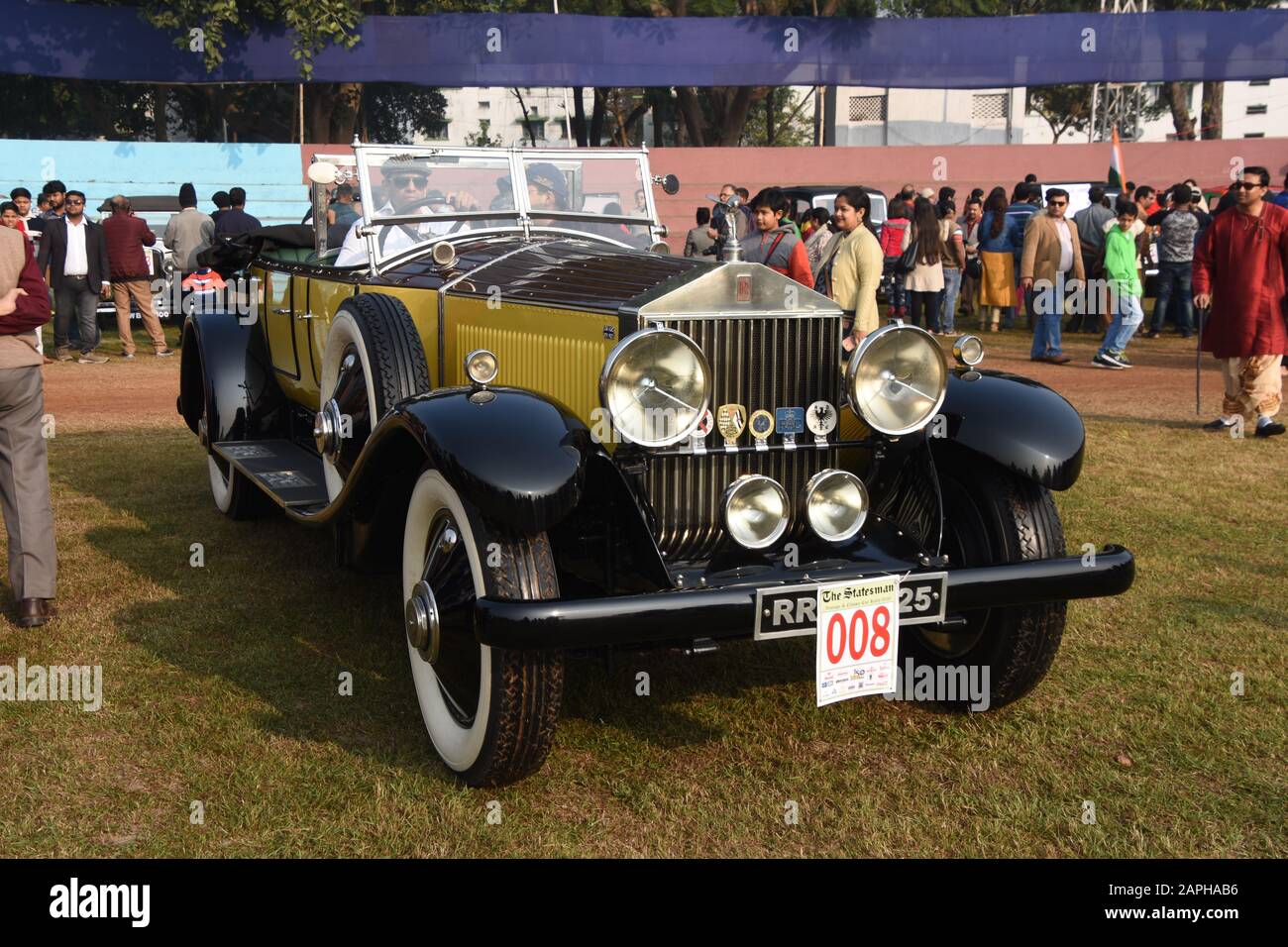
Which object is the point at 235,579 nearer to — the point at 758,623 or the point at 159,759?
the point at 159,759

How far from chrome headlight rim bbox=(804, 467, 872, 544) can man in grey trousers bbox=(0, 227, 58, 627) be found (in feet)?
10.2

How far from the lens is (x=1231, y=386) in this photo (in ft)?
29.2

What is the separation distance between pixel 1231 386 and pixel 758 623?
6.87 m

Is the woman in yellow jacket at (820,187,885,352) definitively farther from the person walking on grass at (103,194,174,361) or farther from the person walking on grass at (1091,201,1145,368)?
the person walking on grass at (103,194,174,361)

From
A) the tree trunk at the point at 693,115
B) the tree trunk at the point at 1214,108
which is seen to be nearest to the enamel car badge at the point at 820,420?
the tree trunk at the point at 693,115

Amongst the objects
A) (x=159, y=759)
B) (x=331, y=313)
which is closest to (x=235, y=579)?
(x=331, y=313)

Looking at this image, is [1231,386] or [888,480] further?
[1231,386]

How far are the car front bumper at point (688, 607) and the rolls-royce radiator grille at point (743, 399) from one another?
0.39 meters

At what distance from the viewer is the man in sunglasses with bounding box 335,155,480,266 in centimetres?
554

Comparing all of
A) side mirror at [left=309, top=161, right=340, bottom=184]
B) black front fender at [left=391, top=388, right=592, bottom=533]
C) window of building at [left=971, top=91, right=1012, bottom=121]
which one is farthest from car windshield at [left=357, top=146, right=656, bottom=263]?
window of building at [left=971, top=91, right=1012, bottom=121]

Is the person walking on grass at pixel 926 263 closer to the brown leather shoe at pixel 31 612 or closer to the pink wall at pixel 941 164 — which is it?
the brown leather shoe at pixel 31 612

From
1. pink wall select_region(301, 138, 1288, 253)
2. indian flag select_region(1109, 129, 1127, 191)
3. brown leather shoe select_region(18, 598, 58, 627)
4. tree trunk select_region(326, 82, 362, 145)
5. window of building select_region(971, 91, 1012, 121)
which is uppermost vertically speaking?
window of building select_region(971, 91, 1012, 121)

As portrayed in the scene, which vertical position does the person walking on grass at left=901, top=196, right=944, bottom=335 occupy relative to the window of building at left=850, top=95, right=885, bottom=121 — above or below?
below

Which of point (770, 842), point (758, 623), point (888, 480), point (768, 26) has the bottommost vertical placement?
point (770, 842)
